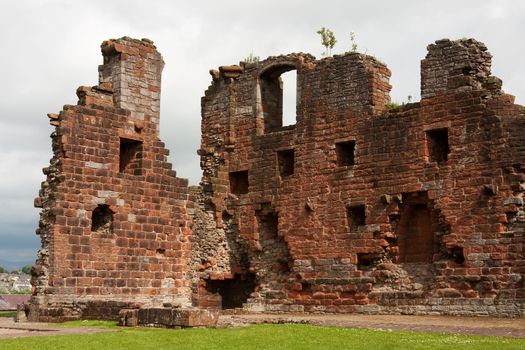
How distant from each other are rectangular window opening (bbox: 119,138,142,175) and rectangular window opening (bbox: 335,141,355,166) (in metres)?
5.33

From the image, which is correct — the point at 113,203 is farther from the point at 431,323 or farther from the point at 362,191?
the point at 431,323

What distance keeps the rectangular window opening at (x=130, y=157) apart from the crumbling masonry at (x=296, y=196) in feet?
0.13

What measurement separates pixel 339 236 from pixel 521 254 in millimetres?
4855

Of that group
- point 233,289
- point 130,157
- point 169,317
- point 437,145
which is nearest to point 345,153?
point 437,145

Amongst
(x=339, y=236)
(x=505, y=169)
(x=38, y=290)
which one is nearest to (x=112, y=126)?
(x=38, y=290)

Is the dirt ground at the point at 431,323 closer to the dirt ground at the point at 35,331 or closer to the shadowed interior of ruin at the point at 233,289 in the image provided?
the dirt ground at the point at 35,331

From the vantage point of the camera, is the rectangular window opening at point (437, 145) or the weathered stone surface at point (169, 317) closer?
the weathered stone surface at point (169, 317)

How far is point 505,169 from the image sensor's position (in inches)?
749

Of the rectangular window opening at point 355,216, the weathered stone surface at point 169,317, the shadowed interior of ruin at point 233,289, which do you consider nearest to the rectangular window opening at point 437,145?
the rectangular window opening at point 355,216

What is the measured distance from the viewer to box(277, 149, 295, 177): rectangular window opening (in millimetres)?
23578

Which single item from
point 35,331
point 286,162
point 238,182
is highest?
point 286,162

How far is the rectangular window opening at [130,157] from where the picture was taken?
23.5 meters

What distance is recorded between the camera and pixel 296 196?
22.9m

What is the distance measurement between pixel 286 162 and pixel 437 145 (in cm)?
462
